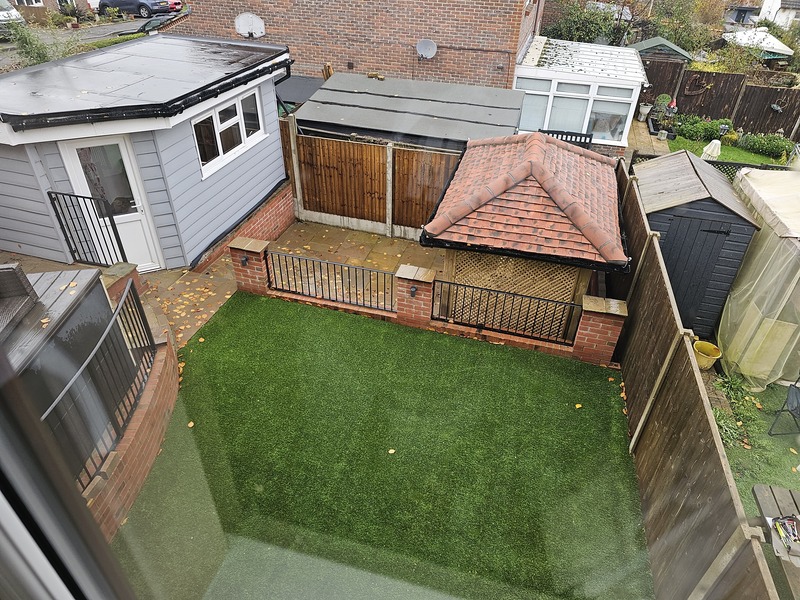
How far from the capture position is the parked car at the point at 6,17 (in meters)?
10.2

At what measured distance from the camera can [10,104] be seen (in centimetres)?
642

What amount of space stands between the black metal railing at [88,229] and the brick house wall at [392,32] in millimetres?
8818

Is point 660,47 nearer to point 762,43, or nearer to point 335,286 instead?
point 762,43

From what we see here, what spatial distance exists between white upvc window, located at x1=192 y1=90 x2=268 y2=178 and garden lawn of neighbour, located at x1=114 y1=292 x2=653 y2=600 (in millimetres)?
2898

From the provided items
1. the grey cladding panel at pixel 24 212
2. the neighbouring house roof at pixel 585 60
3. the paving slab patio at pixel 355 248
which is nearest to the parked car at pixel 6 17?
the grey cladding panel at pixel 24 212

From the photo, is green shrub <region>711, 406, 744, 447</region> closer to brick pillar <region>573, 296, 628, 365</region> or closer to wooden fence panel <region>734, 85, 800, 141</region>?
brick pillar <region>573, 296, 628, 365</region>

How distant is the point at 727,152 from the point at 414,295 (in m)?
13.5

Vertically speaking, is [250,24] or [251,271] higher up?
[250,24]

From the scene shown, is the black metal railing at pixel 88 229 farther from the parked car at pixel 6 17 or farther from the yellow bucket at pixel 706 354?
the yellow bucket at pixel 706 354

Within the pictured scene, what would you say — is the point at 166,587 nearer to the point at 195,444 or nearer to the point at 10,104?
the point at 195,444

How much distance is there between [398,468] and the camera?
5.26 m

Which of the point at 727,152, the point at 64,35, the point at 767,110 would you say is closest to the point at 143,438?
the point at 64,35

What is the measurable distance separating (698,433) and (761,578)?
4.05 feet

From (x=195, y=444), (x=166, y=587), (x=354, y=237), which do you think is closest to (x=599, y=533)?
(x=166, y=587)
